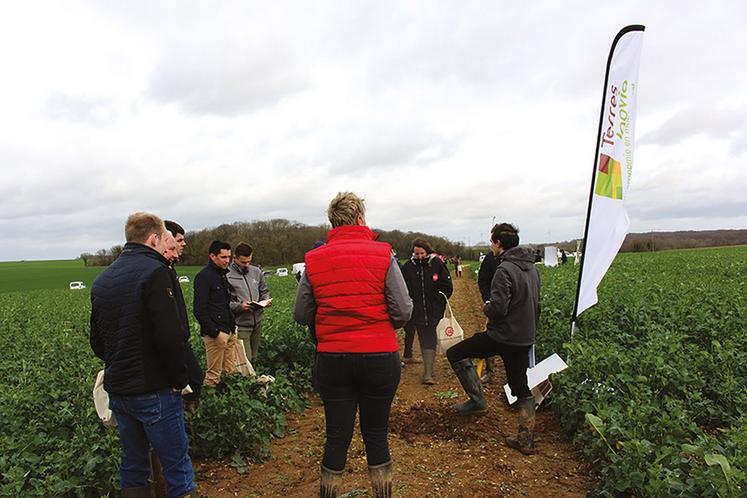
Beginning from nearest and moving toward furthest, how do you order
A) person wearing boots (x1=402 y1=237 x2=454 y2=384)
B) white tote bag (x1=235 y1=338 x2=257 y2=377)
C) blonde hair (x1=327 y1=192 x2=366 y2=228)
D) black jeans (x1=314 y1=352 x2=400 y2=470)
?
black jeans (x1=314 y1=352 x2=400 y2=470) < blonde hair (x1=327 y1=192 x2=366 y2=228) < white tote bag (x1=235 y1=338 x2=257 y2=377) < person wearing boots (x1=402 y1=237 x2=454 y2=384)

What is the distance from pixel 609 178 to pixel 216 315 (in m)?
4.64

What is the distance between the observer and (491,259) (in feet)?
21.7

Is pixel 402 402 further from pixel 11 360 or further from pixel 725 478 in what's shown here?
pixel 11 360

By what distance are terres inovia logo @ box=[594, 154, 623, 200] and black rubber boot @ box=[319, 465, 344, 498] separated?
156 inches

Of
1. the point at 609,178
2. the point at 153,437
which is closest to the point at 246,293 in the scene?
the point at 153,437

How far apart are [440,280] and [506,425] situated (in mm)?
2489

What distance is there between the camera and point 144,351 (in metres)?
2.79

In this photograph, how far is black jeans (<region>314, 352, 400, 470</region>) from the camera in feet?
9.45

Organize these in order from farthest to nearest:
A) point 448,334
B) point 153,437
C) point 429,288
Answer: point 429,288 → point 448,334 → point 153,437

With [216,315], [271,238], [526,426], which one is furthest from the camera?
[271,238]

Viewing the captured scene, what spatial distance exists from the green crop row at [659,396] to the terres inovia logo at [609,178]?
1728mm

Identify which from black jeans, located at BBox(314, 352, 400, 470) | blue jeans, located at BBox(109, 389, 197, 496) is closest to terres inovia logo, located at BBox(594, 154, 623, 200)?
black jeans, located at BBox(314, 352, 400, 470)

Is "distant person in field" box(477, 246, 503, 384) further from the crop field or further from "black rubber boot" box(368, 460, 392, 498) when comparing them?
"black rubber boot" box(368, 460, 392, 498)

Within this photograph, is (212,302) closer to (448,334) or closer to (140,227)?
(140,227)
